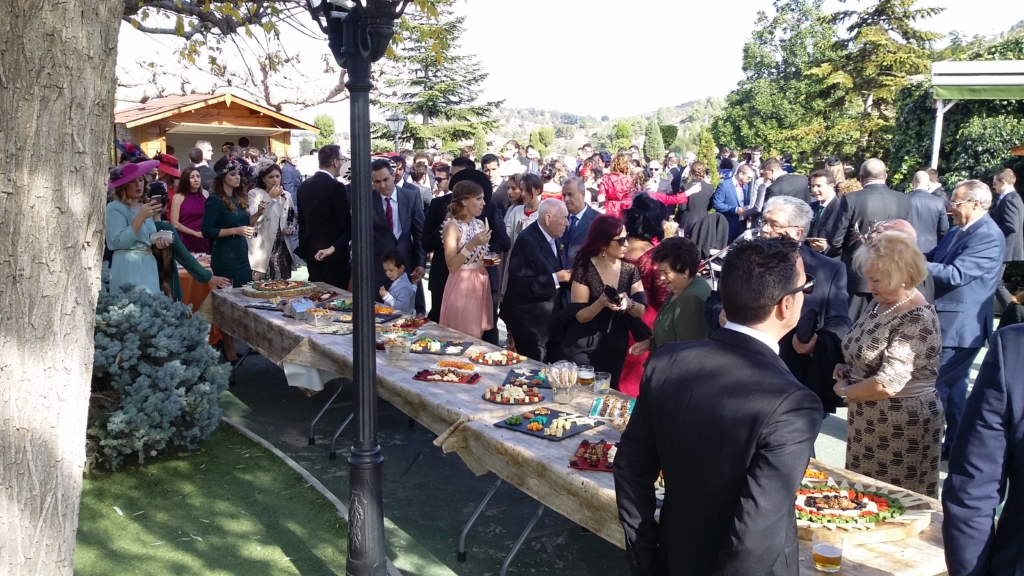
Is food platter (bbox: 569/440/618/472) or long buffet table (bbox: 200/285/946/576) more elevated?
food platter (bbox: 569/440/618/472)

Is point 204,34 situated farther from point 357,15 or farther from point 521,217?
point 357,15

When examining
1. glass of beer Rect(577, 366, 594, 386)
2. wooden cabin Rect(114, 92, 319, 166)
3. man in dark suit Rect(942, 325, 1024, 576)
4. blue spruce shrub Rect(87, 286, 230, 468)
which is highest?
wooden cabin Rect(114, 92, 319, 166)

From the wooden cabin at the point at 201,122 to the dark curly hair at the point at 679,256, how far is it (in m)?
18.8

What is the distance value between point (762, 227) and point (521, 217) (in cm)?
376

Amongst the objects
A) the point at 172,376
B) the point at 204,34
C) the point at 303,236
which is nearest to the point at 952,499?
the point at 172,376

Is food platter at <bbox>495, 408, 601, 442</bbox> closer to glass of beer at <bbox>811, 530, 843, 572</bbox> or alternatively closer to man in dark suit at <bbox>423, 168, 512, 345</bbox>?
glass of beer at <bbox>811, 530, 843, 572</bbox>

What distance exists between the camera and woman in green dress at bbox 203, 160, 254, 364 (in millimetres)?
7707

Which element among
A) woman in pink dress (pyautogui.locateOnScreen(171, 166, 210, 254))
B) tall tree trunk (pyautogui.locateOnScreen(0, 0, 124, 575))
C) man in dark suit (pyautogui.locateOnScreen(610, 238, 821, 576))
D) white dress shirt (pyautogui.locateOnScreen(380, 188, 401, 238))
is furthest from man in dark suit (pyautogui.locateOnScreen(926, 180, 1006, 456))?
woman in pink dress (pyautogui.locateOnScreen(171, 166, 210, 254))

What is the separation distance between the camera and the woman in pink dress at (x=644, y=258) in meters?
4.91

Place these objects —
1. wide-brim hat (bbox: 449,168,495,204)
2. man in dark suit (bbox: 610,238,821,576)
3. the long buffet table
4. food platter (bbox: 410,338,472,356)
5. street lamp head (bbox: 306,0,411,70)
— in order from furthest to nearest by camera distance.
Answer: wide-brim hat (bbox: 449,168,495,204)
food platter (bbox: 410,338,472,356)
street lamp head (bbox: 306,0,411,70)
the long buffet table
man in dark suit (bbox: 610,238,821,576)

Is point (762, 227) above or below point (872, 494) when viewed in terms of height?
above

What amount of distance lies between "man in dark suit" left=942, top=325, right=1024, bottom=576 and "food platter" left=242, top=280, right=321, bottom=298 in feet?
19.3

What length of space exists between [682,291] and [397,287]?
3.21 meters

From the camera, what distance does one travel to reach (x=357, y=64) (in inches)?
136
